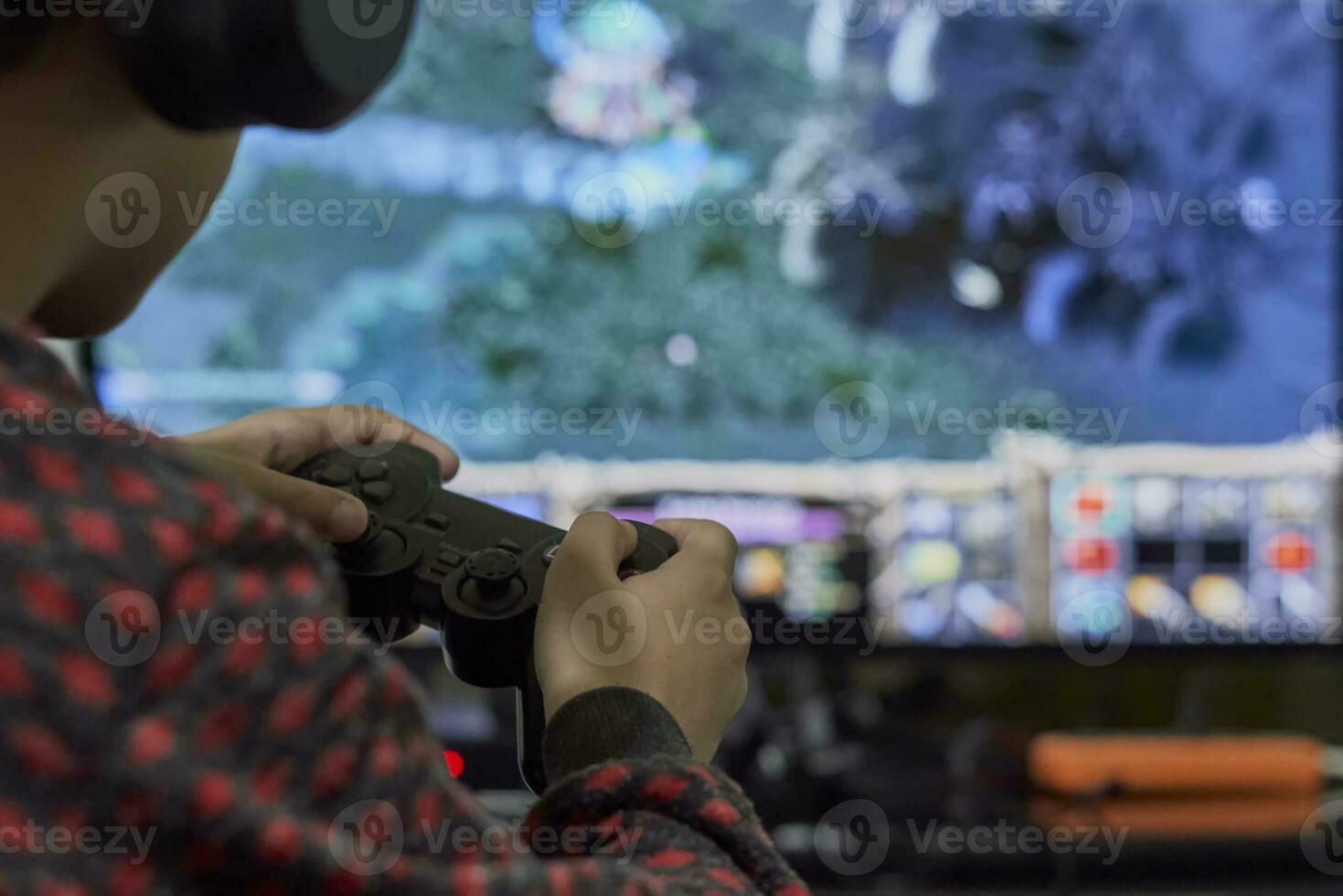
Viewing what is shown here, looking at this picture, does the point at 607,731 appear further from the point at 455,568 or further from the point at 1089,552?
the point at 1089,552

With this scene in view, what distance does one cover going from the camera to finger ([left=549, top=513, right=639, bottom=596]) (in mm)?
405

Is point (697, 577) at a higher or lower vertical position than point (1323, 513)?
higher

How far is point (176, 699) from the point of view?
0.78 feet

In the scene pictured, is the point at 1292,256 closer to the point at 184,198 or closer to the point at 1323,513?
the point at 1323,513

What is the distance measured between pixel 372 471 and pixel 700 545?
0.41 feet

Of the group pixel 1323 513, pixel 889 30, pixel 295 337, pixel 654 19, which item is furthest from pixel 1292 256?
pixel 295 337

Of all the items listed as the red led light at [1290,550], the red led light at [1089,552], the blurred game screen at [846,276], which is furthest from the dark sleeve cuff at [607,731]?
the red led light at [1290,550]

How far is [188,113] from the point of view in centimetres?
32

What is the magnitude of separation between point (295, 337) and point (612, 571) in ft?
2.63

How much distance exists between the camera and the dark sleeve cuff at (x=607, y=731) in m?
0.36

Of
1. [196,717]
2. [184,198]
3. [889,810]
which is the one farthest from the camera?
Answer: [889,810]

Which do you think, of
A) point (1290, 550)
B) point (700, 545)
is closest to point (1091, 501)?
point (1290, 550)

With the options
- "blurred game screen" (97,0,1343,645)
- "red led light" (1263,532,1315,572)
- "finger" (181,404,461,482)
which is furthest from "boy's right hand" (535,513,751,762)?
"red led light" (1263,532,1315,572)

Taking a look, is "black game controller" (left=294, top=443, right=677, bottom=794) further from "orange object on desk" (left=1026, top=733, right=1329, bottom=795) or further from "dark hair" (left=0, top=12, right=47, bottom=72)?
"orange object on desk" (left=1026, top=733, right=1329, bottom=795)
